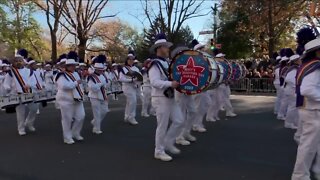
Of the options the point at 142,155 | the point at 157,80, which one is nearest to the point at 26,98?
the point at 142,155

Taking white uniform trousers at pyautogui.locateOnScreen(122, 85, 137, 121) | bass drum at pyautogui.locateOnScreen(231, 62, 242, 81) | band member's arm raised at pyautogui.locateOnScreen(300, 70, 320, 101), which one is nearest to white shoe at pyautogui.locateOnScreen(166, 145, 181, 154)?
band member's arm raised at pyautogui.locateOnScreen(300, 70, 320, 101)

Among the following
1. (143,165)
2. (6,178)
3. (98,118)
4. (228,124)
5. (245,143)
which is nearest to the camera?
(6,178)

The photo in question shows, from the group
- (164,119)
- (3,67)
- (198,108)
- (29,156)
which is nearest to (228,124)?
(198,108)

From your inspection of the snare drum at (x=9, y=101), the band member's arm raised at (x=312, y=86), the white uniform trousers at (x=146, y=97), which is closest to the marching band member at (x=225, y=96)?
the white uniform trousers at (x=146, y=97)

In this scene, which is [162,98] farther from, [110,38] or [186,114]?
[110,38]

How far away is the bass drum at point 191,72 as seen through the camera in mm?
7309

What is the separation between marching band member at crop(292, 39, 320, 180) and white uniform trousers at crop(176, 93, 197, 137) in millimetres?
3001

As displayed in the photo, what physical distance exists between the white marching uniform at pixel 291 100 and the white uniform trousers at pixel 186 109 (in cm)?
288

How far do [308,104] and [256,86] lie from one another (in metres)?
19.2

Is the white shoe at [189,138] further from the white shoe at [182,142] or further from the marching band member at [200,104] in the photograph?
the marching band member at [200,104]

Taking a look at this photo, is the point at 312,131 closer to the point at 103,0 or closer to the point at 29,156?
the point at 29,156

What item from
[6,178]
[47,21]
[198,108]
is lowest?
[6,178]

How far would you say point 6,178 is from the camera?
6.58 meters

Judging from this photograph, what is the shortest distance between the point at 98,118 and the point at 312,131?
618cm
